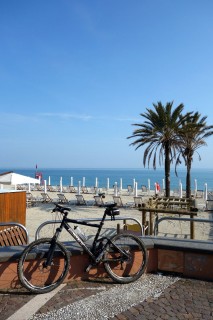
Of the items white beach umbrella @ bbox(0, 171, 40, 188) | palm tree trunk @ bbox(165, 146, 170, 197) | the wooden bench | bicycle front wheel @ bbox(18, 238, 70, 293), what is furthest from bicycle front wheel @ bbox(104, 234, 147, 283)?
palm tree trunk @ bbox(165, 146, 170, 197)

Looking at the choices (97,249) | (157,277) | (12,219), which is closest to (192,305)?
(157,277)

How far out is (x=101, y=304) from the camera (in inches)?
161

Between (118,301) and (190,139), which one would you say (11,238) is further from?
(190,139)

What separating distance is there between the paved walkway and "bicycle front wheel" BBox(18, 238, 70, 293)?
0.50ft

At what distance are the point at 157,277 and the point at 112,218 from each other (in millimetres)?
1158

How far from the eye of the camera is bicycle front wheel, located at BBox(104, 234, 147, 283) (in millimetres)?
4918

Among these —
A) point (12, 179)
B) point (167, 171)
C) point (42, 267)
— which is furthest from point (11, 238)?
point (167, 171)

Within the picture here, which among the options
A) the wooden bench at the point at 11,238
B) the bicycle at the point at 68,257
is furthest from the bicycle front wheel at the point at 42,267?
the wooden bench at the point at 11,238

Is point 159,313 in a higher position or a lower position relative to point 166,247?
lower

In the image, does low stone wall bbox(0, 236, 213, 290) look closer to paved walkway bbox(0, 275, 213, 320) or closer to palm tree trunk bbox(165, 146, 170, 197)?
paved walkway bbox(0, 275, 213, 320)

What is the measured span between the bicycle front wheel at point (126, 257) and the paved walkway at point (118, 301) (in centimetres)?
19

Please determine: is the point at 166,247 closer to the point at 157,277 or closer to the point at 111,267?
the point at 157,277

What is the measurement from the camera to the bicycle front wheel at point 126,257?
4918 mm

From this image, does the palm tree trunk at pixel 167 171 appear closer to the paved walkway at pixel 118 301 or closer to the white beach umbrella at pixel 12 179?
the white beach umbrella at pixel 12 179
